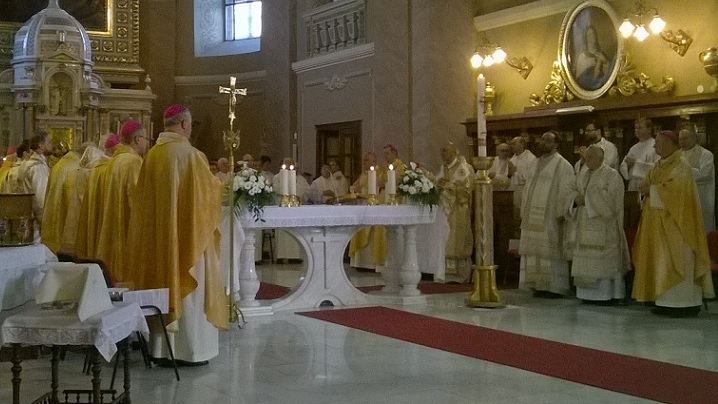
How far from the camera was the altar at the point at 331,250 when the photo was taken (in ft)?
32.4

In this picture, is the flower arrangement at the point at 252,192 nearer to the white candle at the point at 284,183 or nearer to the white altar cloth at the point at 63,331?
the white candle at the point at 284,183

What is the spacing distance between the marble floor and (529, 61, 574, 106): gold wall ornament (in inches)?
207

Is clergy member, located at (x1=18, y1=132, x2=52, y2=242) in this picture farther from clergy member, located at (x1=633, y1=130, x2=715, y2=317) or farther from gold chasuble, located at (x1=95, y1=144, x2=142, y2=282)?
clergy member, located at (x1=633, y1=130, x2=715, y2=317)

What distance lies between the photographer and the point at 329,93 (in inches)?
768

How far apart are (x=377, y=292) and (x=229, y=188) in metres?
3.41

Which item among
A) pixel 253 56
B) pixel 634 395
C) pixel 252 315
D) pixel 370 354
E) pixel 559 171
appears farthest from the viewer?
pixel 253 56

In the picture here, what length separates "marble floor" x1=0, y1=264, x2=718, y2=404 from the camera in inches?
242

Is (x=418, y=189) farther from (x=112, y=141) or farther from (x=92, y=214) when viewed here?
(x=92, y=214)

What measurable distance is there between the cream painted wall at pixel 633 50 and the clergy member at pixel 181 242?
26.6ft

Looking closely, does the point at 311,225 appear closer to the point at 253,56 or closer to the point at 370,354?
the point at 370,354

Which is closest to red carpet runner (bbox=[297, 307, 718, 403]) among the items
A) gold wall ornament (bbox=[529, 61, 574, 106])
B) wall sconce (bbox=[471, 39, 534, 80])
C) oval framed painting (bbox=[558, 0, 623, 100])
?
oval framed painting (bbox=[558, 0, 623, 100])

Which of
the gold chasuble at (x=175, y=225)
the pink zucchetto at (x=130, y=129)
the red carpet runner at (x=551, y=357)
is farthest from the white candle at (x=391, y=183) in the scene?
the gold chasuble at (x=175, y=225)

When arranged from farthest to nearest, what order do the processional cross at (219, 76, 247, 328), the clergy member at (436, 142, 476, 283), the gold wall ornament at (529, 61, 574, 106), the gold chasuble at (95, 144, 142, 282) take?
the gold wall ornament at (529, 61, 574, 106)
the clergy member at (436, 142, 476, 283)
the processional cross at (219, 76, 247, 328)
the gold chasuble at (95, 144, 142, 282)

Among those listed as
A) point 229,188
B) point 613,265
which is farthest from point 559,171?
point 229,188
